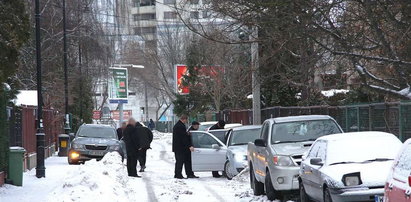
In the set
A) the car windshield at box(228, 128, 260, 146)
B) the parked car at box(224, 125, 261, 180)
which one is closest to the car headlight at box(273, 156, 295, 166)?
the parked car at box(224, 125, 261, 180)

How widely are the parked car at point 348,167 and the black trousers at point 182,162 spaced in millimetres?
9337

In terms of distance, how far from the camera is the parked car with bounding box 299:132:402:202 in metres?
11.6

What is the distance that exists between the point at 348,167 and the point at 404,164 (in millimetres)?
3367

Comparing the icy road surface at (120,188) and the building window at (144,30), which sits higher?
the building window at (144,30)

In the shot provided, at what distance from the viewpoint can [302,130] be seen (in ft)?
54.7

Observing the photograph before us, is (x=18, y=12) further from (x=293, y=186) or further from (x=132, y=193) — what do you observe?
(x=293, y=186)

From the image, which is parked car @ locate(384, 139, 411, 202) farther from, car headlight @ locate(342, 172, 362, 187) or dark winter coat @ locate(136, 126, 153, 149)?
dark winter coat @ locate(136, 126, 153, 149)

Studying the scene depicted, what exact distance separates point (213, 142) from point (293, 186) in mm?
9281

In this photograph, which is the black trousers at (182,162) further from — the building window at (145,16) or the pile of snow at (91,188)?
the building window at (145,16)

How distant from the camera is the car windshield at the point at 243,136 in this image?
2292cm

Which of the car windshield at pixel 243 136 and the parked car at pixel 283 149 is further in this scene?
the car windshield at pixel 243 136

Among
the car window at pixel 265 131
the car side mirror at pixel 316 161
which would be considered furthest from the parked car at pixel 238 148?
the car side mirror at pixel 316 161

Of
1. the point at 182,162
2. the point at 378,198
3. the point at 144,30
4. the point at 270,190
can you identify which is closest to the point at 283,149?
the point at 270,190

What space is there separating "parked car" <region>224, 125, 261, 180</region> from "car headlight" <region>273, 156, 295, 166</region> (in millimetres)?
6621
